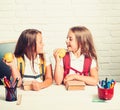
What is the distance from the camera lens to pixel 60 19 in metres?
2.78

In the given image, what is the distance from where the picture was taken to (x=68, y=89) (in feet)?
6.28

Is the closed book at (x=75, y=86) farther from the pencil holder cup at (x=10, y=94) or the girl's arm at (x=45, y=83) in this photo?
the pencil holder cup at (x=10, y=94)

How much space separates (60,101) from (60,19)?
1.23m

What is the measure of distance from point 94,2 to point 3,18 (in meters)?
0.84

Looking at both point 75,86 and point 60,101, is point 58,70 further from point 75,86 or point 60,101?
point 60,101

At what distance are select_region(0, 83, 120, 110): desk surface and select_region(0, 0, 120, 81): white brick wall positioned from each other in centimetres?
93

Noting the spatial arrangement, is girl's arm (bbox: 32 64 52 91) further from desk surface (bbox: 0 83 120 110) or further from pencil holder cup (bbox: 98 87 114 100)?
pencil holder cup (bbox: 98 87 114 100)

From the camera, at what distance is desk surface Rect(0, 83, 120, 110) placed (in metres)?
1.60

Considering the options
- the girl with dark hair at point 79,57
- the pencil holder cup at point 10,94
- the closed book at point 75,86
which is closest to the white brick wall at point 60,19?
the girl with dark hair at point 79,57

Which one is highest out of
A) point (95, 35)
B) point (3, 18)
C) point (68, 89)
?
point (3, 18)

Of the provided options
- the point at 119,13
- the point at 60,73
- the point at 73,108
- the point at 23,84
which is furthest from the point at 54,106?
the point at 119,13

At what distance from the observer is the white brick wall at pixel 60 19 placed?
9.01 ft

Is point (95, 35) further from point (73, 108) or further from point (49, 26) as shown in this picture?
point (73, 108)

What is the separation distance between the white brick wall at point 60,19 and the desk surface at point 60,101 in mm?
929
